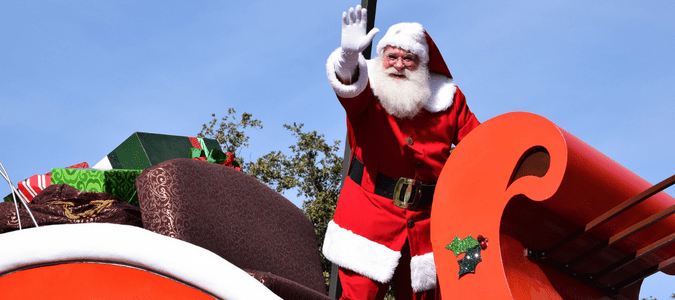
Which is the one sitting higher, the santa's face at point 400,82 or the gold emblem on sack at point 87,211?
the santa's face at point 400,82

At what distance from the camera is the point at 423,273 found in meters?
2.41

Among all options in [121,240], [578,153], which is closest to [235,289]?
[121,240]

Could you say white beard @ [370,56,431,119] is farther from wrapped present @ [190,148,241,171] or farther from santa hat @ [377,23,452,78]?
wrapped present @ [190,148,241,171]

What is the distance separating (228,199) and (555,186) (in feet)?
4.79

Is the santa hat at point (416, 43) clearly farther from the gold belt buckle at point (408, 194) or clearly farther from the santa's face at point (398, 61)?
the gold belt buckle at point (408, 194)

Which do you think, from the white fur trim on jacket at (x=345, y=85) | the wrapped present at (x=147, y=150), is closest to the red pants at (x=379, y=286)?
the white fur trim on jacket at (x=345, y=85)

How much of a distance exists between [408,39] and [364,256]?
1.02 m

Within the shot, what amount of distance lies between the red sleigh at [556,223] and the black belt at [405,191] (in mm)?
746

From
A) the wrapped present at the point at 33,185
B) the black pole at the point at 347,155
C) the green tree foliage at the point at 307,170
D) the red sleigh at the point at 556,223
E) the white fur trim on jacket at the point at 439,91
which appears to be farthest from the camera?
the green tree foliage at the point at 307,170

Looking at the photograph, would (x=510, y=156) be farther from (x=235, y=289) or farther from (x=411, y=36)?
(x=411, y=36)

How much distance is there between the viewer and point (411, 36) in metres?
2.69

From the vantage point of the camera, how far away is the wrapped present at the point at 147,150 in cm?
329

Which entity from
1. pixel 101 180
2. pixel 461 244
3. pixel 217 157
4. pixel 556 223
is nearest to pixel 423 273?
pixel 461 244

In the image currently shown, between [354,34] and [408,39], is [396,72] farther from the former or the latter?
[354,34]
